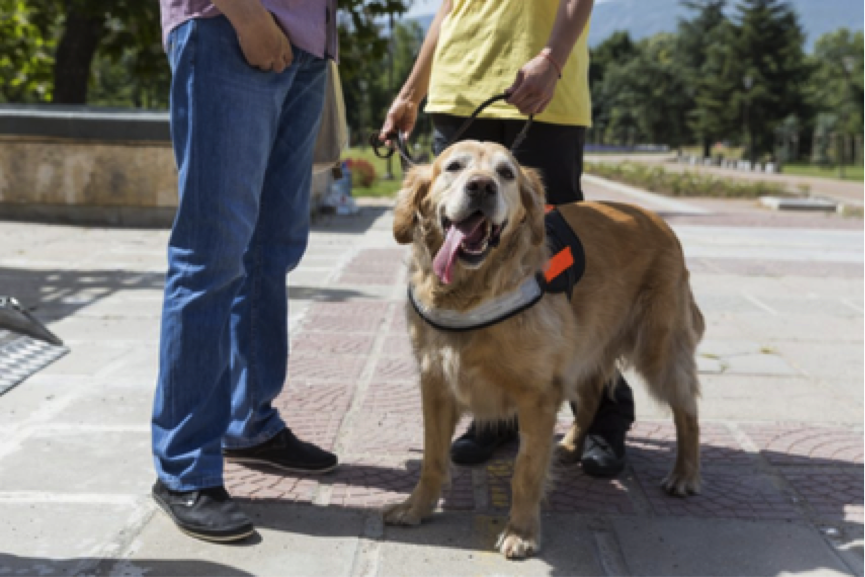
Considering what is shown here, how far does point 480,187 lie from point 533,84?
0.61m

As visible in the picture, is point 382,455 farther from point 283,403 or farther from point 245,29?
point 245,29

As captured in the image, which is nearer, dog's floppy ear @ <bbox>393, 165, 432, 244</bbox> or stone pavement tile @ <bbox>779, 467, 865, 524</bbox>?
dog's floppy ear @ <bbox>393, 165, 432, 244</bbox>

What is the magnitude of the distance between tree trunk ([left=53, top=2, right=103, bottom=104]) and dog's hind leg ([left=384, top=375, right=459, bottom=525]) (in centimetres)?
1571

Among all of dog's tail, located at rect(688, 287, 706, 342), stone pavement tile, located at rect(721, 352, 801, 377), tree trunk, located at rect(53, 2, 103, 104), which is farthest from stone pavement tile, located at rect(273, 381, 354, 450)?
tree trunk, located at rect(53, 2, 103, 104)

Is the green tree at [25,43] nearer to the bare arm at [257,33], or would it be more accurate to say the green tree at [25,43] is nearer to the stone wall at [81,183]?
the stone wall at [81,183]

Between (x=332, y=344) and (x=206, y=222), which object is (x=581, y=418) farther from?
(x=332, y=344)

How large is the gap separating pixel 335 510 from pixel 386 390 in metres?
1.53

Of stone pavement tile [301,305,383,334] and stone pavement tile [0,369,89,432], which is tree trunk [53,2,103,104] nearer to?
stone pavement tile [301,305,383,334]

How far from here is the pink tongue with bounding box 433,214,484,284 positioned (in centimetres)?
287

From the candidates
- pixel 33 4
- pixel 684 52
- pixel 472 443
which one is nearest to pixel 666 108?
pixel 684 52

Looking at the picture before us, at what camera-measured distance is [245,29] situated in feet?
9.05

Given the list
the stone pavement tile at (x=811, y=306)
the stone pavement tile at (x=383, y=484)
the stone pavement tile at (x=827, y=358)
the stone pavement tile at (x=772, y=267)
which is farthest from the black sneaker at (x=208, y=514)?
the stone pavement tile at (x=772, y=267)

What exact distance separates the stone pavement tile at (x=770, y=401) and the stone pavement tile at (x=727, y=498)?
0.80 metres

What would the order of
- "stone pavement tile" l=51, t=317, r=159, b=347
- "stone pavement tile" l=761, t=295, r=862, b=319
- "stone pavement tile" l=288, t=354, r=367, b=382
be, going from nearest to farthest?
"stone pavement tile" l=288, t=354, r=367, b=382 < "stone pavement tile" l=51, t=317, r=159, b=347 < "stone pavement tile" l=761, t=295, r=862, b=319
